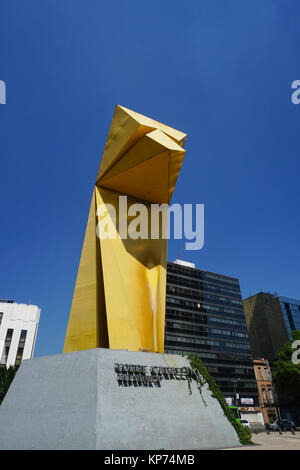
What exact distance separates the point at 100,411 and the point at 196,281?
58092 millimetres

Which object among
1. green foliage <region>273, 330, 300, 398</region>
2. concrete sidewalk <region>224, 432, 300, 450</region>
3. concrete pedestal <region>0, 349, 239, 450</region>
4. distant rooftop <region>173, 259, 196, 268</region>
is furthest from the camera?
distant rooftop <region>173, 259, 196, 268</region>

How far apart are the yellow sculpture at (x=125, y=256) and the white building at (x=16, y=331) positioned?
1550 inches

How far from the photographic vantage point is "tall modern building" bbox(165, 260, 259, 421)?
59.0 metres

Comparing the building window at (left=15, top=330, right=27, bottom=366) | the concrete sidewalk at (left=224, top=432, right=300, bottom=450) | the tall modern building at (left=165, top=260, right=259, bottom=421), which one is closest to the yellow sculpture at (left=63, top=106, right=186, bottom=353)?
the concrete sidewalk at (left=224, top=432, right=300, bottom=450)

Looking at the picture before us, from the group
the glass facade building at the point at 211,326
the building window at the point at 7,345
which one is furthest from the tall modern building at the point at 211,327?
the building window at the point at 7,345

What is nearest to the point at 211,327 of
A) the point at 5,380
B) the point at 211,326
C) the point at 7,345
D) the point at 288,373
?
the point at 211,326

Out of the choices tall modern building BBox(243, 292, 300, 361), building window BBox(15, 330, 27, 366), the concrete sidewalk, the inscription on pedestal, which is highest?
tall modern building BBox(243, 292, 300, 361)

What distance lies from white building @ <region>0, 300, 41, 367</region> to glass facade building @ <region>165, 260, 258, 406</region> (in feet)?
75.4

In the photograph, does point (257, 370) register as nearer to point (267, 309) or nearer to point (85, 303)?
point (267, 309)

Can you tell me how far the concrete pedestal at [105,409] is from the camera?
423 inches

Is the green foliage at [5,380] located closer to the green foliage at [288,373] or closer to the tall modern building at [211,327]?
the tall modern building at [211,327]

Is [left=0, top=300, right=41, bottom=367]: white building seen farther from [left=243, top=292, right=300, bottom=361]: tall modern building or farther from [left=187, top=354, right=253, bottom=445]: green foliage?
[left=243, top=292, right=300, bottom=361]: tall modern building

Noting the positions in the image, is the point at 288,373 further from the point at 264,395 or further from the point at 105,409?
the point at 105,409

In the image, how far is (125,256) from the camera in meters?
15.8
